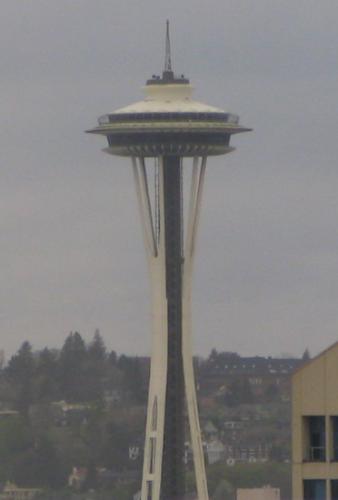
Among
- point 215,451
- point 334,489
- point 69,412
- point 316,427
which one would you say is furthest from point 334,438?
point 215,451

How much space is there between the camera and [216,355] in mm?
192375

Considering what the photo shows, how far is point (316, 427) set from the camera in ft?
166

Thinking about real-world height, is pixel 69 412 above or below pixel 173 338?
above

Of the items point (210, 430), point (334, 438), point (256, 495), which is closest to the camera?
point (334, 438)

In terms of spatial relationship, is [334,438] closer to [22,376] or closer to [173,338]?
[173,338]

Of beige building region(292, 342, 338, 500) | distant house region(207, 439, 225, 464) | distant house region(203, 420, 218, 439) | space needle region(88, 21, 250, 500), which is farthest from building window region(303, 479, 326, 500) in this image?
distant house region(203, 420, 218, 439)

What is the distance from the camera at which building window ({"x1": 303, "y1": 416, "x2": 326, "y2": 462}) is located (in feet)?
165

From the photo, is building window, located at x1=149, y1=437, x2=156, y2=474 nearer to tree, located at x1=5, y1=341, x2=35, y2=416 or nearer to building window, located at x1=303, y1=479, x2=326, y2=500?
tree, located at x1=5, y1=341, x2=35, y2=416

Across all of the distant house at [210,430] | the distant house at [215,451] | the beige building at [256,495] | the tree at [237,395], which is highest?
the tree at [237,395]

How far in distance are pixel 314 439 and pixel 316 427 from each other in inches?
9.7

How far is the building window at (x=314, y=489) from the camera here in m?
50.6

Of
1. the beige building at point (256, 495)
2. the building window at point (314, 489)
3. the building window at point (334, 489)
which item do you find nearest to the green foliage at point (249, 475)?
the beige building at point (256, 495)

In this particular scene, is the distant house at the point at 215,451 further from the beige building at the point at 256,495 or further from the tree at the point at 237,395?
the beige building at the point at 256,495

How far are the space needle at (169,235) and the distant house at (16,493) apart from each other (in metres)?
7.56
